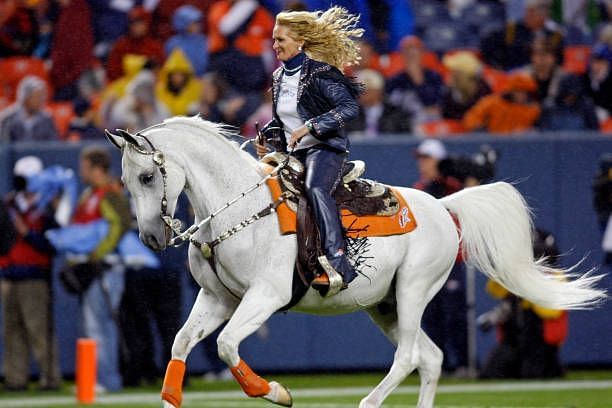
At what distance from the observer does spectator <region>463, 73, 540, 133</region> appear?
15609mm

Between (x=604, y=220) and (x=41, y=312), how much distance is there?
6294mm

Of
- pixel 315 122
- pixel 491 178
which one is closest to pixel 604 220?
pixel 491 178

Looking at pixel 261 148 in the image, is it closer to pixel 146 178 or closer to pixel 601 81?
pixel 146 178

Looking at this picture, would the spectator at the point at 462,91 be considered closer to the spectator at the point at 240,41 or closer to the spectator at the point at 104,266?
the spectator at the point at 240,41

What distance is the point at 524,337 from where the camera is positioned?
1441 cm

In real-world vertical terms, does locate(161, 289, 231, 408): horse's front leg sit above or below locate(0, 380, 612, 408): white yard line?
above

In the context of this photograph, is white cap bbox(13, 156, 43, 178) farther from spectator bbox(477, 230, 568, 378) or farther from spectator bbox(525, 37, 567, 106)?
spectator bbox(525, 37, 567, 106)

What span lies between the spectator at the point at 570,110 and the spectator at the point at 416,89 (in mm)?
1328

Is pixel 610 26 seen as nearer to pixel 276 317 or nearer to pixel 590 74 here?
pixel 590 74

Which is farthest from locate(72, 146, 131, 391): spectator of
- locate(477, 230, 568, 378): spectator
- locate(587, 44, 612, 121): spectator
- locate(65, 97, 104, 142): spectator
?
locate(587, 44, 612, 121): spectator

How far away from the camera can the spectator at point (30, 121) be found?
50.1 ft

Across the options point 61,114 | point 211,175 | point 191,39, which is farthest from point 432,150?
point 211,175

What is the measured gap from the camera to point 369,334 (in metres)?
14.9

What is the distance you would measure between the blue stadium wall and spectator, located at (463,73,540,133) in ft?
1.96
